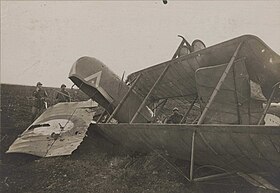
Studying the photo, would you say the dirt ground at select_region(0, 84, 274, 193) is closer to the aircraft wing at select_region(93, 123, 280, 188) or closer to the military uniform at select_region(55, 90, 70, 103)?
the aircraft wing at select_region(93, 123, 280, 188)

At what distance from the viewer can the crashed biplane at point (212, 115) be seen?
14.9ft

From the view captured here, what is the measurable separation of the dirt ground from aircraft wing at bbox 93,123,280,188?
36 centimetres

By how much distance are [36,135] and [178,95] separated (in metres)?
4.03

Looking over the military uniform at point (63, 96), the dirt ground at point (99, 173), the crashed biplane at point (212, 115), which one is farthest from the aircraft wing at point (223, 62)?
the military uniform at point (63, 96)

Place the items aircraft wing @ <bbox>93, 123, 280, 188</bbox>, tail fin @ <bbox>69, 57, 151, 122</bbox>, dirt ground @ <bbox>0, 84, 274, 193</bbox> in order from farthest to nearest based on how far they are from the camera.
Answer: tail fin @ <bbox>69, 57, 151, 122</bbox> < dirt ground @ <bbox>0, 84, 274, 193</bbox> < aircraft wing @ <bbox>93, 123, 280, 188</bbox>

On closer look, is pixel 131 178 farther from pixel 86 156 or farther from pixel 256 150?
pixel 256 150

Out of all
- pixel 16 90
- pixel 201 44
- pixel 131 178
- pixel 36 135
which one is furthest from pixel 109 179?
pixel 16 90

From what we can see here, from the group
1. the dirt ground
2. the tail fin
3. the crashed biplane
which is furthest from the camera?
the tail fin

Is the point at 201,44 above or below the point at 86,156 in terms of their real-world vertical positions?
above

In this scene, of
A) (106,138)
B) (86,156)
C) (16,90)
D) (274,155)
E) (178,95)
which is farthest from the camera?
(16,90)

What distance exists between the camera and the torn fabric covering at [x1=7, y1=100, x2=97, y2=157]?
722 centimetres

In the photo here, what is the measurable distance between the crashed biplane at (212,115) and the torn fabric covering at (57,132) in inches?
1.0

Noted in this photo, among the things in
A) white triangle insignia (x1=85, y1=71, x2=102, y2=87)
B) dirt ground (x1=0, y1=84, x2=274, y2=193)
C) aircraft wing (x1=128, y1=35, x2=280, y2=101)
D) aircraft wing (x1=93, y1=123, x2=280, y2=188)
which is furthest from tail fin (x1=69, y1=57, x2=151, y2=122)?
aircraft wing (x1=93, y1=123, x2=280, y2=188)

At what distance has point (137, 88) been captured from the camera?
9.13 metres
